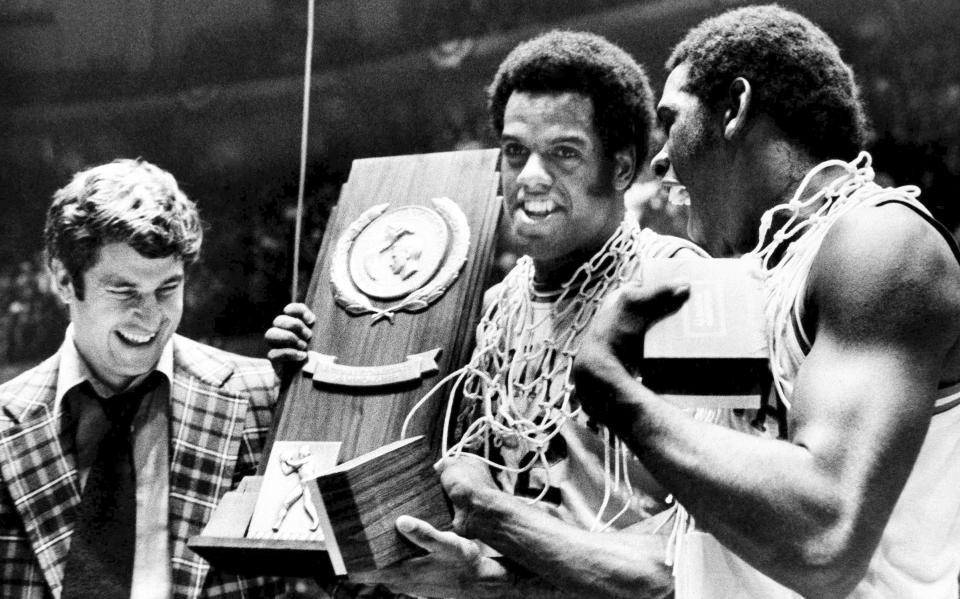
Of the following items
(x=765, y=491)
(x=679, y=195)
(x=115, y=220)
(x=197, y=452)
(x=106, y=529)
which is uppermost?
(x=679, y=195)

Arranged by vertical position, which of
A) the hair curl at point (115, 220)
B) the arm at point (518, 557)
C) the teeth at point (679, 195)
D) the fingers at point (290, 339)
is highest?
the teeth at point (679, 195)

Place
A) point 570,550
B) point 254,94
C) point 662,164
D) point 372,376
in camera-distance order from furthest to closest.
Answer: point 254,94 → point 372,376 → point 570,550 → point 662,164


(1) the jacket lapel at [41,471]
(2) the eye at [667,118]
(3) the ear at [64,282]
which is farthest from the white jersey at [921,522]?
(3) the ear at [64,282]

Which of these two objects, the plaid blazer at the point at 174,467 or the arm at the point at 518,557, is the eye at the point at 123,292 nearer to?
the plaid blazer at the point at 174,467

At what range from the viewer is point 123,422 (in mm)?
2072

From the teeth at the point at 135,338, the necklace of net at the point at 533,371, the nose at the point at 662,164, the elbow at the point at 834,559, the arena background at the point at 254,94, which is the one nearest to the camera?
the elbow at the point at 834,559

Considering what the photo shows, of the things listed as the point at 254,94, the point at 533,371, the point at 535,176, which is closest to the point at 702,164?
the point at 535,176

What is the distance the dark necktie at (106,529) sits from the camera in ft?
6.31

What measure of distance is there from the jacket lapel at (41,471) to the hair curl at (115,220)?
225 millimetres

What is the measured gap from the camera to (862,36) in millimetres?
2447

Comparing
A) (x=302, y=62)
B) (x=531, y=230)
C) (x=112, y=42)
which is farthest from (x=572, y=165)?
(x=112, y=42)

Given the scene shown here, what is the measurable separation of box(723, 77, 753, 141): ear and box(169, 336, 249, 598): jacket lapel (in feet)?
3.64

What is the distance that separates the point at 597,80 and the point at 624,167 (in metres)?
0.15

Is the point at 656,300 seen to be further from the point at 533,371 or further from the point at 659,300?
the point at 533,371
